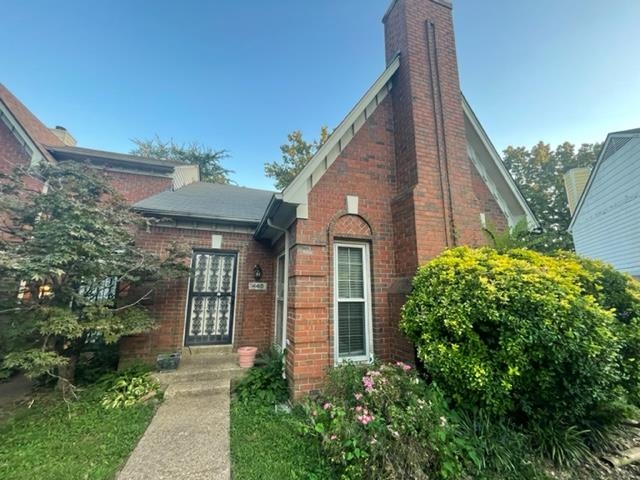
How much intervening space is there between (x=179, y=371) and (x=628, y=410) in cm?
695

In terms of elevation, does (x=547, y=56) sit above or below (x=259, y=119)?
below

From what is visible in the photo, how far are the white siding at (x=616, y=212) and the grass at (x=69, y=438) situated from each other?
16.0 meters

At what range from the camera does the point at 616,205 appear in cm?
1016

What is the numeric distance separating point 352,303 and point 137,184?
29.6ft

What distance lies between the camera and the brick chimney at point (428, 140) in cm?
435

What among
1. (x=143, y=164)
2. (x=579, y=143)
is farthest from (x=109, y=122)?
(x=579, y=143)

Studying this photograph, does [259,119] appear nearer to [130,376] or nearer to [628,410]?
[130,376]

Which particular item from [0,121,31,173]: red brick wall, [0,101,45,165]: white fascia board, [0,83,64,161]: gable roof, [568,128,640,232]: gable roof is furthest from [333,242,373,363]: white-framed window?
[568,128,640,232]: gable roof

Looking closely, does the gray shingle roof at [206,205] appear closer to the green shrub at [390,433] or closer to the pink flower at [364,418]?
the green shrub at [390,433]

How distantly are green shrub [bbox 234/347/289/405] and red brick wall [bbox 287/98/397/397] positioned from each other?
0.50 meters

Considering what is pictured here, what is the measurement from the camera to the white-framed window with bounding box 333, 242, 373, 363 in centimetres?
430

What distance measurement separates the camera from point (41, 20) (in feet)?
24.1

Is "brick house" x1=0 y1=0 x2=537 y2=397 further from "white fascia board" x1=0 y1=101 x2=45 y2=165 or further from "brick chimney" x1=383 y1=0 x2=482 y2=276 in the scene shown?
"white fascia board" x1=0 y1=101 x2=45 y2=165

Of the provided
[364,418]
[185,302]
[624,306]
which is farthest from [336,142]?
[624,306]
